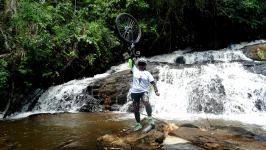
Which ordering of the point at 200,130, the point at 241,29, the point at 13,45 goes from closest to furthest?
1. the point at 200,130
2. the point at 13,45
3. the point at 241,29

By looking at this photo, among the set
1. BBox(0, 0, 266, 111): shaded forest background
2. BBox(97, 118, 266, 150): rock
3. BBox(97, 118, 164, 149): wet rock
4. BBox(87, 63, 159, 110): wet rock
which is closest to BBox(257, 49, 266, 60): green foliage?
BBox(0, 0, 266, 111): shaded forest background

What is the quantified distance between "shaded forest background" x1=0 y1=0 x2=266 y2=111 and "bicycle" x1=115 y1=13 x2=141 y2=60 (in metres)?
4.16

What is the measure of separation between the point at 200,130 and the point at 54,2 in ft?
38.6

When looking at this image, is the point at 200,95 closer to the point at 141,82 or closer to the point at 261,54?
the point at 141,82

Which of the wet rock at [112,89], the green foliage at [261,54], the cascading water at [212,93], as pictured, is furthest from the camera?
the green foliage at [261,54]

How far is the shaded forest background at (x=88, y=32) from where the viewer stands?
8945mm

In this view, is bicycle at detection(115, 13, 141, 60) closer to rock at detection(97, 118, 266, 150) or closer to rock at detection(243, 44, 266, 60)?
rock at detection(97, 118, 266, 150)

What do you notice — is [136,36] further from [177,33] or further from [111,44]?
[177,33]

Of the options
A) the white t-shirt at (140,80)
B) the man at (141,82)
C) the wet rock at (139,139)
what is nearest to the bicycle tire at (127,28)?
the man at (141,82)

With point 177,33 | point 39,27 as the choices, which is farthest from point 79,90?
point 177,33

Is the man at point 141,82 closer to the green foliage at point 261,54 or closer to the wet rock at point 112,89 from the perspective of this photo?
the wet rock at point 112,89

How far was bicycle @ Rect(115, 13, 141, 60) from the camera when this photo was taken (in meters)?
5.31

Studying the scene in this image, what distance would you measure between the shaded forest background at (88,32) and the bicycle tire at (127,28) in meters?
4.15

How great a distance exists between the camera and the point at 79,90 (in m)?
10.5
